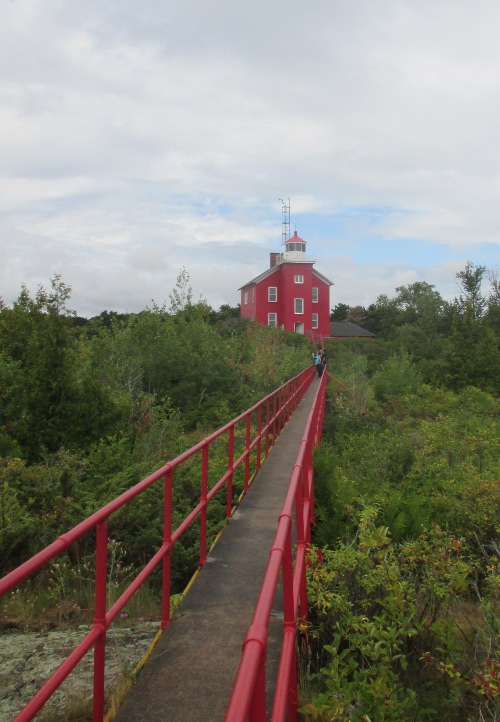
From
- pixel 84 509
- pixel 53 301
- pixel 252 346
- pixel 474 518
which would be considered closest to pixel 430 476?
pixel 474 518

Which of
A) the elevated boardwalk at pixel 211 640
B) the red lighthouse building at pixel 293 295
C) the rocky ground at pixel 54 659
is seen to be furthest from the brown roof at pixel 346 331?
the rocky ground at pixel 54 659

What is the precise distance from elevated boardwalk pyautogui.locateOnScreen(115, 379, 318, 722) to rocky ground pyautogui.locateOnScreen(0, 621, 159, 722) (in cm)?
32

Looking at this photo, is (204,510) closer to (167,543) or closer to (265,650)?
(167,543)

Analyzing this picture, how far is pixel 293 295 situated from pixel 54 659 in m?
52.9

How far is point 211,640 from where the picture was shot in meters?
4.23

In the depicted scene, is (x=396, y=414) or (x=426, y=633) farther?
(x=396, y=414)

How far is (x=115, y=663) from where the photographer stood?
450 cm

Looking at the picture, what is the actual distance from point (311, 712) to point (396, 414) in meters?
19.5

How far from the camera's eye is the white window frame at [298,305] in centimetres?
5641

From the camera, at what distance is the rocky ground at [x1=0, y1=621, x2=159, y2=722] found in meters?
4.07

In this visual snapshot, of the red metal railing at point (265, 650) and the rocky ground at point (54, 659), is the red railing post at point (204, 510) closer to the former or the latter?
the rocky ground at point (54, 659)

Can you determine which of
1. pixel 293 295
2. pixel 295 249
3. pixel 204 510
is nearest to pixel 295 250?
pixel 295 249

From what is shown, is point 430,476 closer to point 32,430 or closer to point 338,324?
point 32,430

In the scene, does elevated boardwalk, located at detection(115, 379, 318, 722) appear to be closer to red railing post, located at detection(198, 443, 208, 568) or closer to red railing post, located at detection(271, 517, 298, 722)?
red railing post, located at detection(198, 443, 208, 568)
